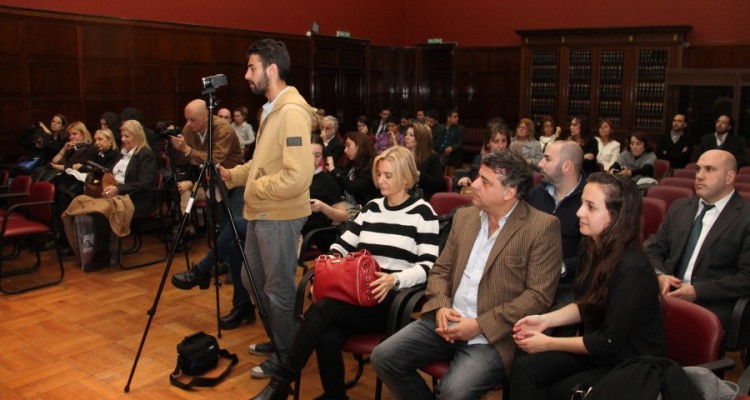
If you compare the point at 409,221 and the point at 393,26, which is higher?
the point at 393,26

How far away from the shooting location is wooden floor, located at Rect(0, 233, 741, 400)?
3.47 metres

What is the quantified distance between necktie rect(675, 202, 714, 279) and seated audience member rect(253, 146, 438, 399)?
132 cm

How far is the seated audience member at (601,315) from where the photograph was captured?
92.1 inches

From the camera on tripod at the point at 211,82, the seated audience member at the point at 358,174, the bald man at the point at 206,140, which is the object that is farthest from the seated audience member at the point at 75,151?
the camera on tripod at the point at 211,82

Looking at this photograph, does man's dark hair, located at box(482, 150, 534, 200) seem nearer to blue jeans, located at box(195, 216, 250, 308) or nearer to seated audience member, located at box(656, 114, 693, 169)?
blue jeans, located at box(195, 216, 250, 308)

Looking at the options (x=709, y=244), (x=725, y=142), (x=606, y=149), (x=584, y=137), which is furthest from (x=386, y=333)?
(x=725, y=142)

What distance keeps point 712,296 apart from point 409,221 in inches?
57.8

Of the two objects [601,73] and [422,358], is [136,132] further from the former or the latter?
[601,73]

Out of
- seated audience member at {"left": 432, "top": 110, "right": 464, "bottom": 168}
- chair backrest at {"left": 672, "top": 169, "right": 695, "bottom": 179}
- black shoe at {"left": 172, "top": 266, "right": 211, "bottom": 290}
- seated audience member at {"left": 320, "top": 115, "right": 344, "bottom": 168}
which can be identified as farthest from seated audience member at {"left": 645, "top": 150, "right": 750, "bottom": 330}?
seated audience member at {"left": 432, "top": 110, "right": 464, "bottom": 168}

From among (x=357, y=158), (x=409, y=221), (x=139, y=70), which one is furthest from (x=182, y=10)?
(x=409, y=221)

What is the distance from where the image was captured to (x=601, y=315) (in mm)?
2439

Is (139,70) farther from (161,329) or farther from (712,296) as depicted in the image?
(712,296)

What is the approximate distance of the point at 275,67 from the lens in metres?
3.28

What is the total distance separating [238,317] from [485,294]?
2.17 metres
